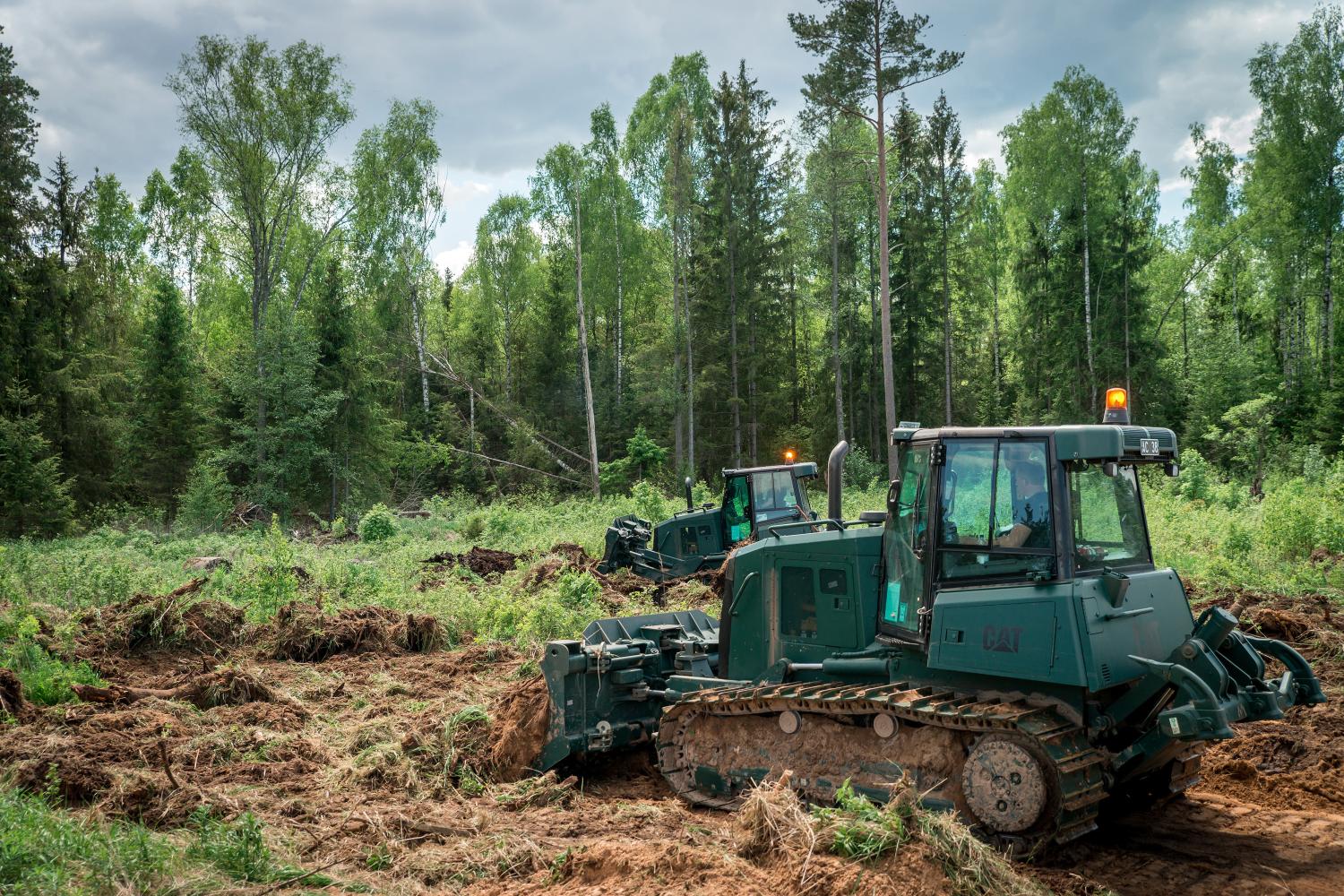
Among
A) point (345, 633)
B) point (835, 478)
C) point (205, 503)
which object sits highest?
point (835, 478)

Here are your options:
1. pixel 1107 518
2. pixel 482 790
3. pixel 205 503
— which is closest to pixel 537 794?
pixel 482 790

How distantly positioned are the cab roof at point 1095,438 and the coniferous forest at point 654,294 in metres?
18.7

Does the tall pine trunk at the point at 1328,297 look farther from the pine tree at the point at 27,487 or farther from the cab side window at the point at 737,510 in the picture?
the pine tree at the point at 27,487

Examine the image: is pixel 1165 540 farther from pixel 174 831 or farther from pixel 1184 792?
pixel 174 831

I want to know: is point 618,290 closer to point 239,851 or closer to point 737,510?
point 737,510

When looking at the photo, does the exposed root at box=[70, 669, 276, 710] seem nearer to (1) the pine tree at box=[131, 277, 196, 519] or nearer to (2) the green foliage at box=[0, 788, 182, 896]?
(2) the green foliage at box=[0, 788, 182, 896]

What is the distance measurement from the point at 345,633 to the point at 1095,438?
32.6 ft

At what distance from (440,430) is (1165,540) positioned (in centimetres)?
2941

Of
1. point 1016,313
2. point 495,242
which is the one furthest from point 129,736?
point 1016,313

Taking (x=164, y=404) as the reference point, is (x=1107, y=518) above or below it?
below

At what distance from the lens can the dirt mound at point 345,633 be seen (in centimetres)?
1198

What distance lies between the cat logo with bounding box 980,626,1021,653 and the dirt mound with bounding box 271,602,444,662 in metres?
8.66

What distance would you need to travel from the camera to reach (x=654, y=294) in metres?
45.0

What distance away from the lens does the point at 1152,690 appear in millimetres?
5387
